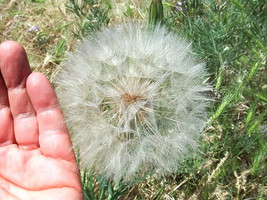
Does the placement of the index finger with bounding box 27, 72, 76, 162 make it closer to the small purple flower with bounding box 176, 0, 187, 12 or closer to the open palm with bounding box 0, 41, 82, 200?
the open palm with bounding box 0, 41, 82, 200

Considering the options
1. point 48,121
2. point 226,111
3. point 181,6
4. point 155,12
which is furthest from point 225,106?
point 48,121

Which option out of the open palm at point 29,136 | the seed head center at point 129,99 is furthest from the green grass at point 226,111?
the seed head center at point 129,99

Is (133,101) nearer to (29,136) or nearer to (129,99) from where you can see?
(129,99)

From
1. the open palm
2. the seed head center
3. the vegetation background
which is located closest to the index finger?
the open palm

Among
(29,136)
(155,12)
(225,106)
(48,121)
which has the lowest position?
(29,136)

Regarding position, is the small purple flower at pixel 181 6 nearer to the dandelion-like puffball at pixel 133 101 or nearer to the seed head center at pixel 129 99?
the dandelion-like puffball at pixel 133 101

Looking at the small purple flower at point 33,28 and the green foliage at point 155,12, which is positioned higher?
the green foliage at point 155,12
